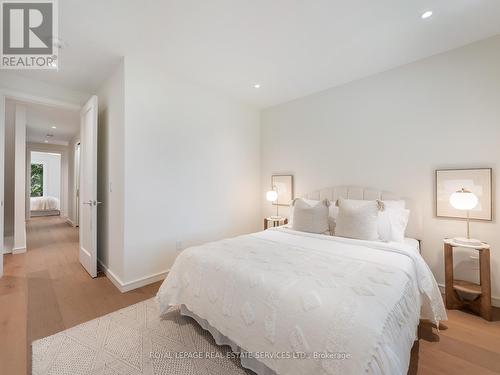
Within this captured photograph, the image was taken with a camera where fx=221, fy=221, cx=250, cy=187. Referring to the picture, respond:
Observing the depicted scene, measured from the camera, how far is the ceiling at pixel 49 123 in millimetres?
4145

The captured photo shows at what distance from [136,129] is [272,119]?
8.03 feet

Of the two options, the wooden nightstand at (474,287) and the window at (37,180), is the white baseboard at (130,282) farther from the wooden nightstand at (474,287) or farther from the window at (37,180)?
the window at (37,180)

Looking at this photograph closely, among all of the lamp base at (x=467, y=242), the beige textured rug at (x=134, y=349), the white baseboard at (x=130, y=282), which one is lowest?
the beige textured rug at (x=134, y=349)

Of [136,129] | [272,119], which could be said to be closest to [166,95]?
[136,129]

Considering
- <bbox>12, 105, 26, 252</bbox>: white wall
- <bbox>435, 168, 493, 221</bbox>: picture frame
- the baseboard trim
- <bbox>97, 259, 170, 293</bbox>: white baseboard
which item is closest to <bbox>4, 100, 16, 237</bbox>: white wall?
<bbox>12, 105, 26, 252</bbox>: white wall

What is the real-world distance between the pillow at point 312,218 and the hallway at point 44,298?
1.94 meters

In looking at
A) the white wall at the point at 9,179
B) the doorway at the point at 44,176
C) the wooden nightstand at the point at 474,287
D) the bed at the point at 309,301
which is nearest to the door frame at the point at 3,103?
the white wall at the point at 9,179

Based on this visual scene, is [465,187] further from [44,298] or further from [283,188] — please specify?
[44,298]

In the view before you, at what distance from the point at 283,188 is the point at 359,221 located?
1714mm

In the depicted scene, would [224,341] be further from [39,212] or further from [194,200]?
[39,212]

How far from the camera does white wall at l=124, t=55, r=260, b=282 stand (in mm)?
2633

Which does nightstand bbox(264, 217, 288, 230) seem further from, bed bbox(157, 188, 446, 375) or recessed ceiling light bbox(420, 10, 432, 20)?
recessed ceiling light bbox(420, 10, 432, 20)

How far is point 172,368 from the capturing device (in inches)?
59.3

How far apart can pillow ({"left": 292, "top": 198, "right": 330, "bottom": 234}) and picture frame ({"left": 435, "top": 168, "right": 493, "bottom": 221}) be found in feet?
3.99
